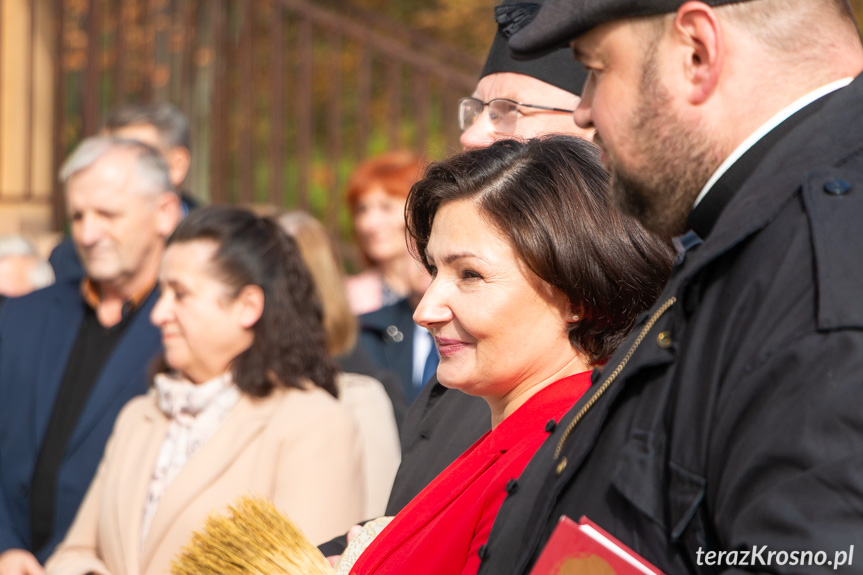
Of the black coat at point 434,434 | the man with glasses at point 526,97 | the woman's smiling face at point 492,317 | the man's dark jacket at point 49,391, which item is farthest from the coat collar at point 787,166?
the man's dark jacket at point 49,391

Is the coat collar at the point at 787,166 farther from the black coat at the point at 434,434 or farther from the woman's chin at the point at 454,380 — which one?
the black coat at the point at 434,434

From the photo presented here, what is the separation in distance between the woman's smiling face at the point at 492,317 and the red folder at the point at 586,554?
744mm

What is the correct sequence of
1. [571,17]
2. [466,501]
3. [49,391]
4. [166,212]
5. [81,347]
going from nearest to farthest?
[571,17] < [466,501] < [49,391] < [81,347] < [166,212]

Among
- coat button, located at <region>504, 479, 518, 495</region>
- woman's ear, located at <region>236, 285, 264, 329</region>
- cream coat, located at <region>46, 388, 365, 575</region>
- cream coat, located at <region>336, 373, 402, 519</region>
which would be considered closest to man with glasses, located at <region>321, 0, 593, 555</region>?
cream coat, located at <region>46, 388, 365, 575</region>

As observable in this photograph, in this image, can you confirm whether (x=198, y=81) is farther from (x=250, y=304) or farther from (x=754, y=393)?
(x=754, y=393)

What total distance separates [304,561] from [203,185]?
6450 millimetres

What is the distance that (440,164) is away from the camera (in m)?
2.17

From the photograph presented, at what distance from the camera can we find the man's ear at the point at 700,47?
125 cm

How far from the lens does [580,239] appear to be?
194cm

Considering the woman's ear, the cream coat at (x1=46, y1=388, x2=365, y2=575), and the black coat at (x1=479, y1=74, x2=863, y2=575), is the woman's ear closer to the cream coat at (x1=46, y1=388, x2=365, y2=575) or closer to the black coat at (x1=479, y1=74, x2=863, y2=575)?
the cream coat at (x1=46, y1=388, x2=365, y2=575)

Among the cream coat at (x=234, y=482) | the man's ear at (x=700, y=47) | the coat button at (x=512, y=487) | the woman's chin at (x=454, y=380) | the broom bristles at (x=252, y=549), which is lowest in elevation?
the cream coat at (x=234, y=482)

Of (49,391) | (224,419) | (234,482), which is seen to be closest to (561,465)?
(234,482)

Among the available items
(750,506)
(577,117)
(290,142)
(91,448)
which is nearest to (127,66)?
(290,142)

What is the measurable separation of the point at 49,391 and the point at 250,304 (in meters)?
1.16
